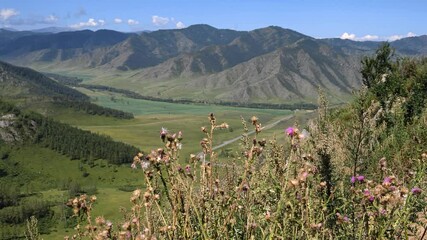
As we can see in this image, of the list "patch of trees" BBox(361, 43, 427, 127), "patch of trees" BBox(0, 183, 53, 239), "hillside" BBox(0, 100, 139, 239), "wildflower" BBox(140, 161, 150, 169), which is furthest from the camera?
"hillside" BBox(0, 100, 139, 239)

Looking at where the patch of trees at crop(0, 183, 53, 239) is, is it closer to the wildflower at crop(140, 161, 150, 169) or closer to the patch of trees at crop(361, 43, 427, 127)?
the patch of trees at crop(361, 43, 427, 127)

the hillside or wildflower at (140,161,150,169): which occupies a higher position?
wildflower at (140,161,150,169)

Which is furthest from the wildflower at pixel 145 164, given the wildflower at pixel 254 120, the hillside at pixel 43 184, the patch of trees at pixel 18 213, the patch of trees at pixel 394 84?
the hillside at pixel 43 184

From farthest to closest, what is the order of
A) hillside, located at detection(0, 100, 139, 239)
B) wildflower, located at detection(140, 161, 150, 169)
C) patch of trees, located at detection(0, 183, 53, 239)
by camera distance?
hillside, located at detection(0, 100, 139, 239)
patch of trees, located at detection(0, 183, 53, 239)
wildflower, located at detection(140, 161, 150, 169)

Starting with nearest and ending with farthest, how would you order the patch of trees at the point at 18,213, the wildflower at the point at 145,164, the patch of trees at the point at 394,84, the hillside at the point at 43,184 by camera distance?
the wildflower at the point at 145,164 → the patch of trees at the point at 394,84 → the patch of trees at the point at 18,213 → the hillside at the point at 43,184

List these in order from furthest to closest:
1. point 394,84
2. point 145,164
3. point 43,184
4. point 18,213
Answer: point 43,184 < point 18,213 < point 394,84 < point 145,164

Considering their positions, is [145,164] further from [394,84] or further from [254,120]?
[394,84]

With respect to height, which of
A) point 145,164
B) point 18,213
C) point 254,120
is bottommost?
point 18,213

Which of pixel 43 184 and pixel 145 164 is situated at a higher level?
pixel 145 164

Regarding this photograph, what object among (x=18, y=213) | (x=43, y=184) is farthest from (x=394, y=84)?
(x=43, y=184)

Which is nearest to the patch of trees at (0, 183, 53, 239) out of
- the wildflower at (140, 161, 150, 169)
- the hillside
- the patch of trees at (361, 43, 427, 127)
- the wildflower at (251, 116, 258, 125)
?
the hillside

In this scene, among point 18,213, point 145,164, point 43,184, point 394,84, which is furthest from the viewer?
point 43,184

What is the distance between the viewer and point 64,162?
198875 mm

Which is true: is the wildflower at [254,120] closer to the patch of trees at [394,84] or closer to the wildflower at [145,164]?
the wildflower at [145,164]
